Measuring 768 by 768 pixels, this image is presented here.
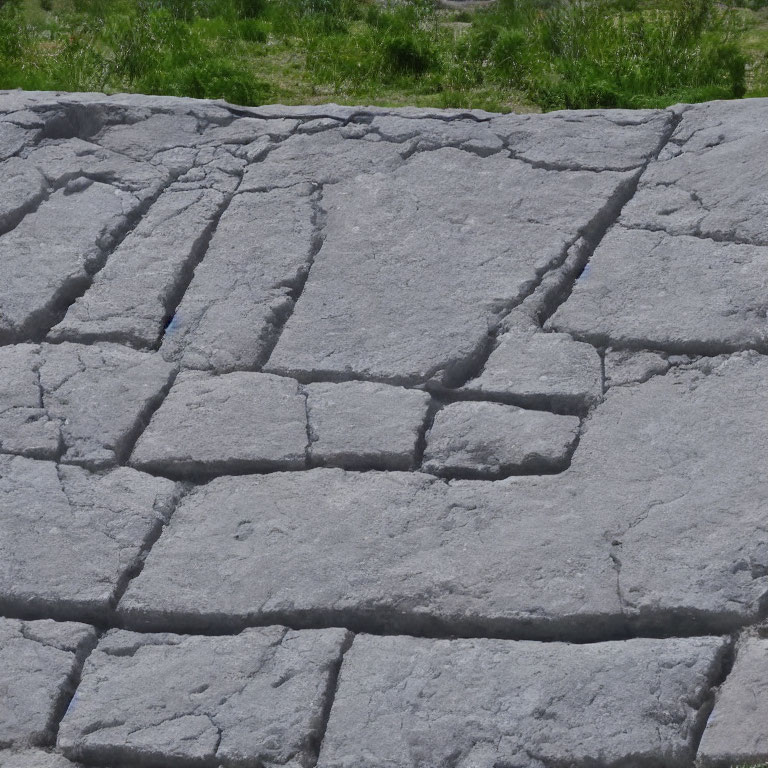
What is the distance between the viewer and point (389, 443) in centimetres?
244

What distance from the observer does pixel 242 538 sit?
7.41 ft

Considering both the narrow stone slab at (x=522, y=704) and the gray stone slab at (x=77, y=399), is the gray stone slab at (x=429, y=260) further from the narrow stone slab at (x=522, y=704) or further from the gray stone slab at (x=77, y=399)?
the narrow stone slab at (x=522, y=704)

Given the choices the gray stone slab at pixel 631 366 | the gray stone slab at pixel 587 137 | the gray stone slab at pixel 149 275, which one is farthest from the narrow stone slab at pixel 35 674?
the gray stone slab at pixel 587 137

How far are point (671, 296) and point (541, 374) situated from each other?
44cm

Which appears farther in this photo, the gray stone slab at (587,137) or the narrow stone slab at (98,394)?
the gray stone slab at (587,137)

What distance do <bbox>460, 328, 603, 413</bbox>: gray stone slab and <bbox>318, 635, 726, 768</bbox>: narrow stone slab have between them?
697 mm

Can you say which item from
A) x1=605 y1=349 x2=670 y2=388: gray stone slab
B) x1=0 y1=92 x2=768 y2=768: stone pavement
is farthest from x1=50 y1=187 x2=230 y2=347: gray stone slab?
x1=605 y1=349 x2=670 y2=388: gray stone slab

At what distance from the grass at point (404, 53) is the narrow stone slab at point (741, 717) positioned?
3.06 m

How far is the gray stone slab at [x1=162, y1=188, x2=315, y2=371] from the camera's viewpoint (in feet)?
9.21

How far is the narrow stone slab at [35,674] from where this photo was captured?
6.37 feet

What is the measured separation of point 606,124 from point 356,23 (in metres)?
3.15

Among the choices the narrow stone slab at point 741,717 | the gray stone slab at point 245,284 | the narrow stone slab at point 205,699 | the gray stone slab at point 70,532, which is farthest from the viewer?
the gray stone slab at point 245,284

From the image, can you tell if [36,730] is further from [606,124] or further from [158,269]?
[606,124]

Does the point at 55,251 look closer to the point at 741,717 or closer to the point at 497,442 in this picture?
the point at 497,442
